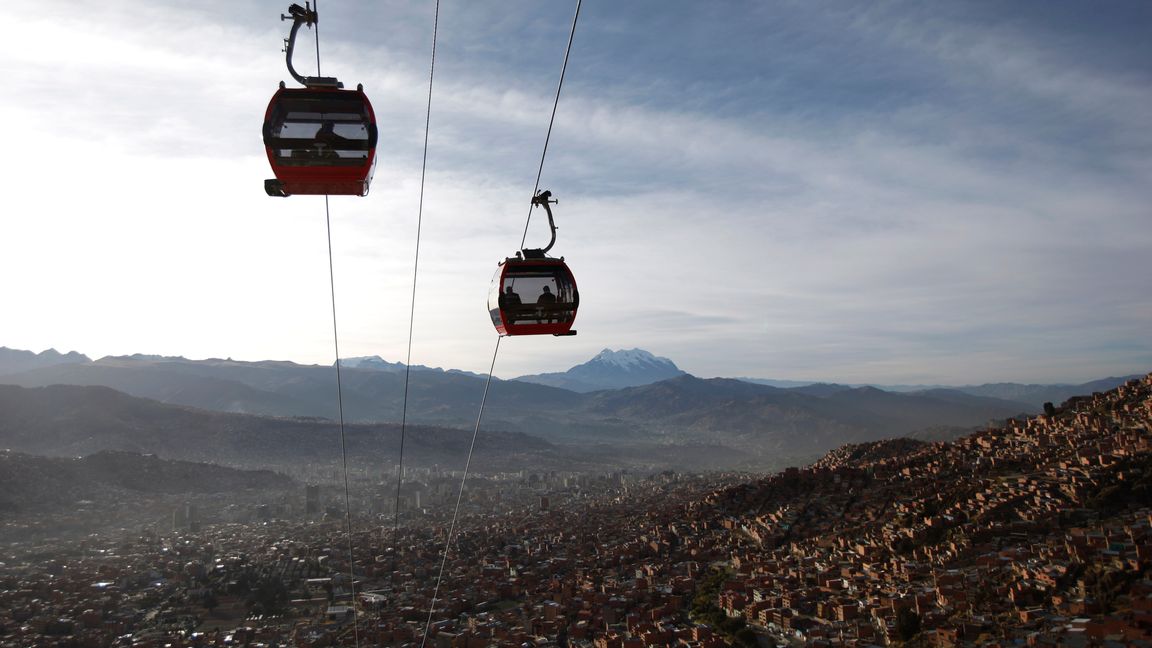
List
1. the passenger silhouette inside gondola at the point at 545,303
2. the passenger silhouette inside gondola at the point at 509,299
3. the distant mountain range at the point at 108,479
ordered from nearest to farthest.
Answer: the passenger silhouette inside gondola at the point at 509,299 < the passenger silhouette inside gondola at the point at 545,303 < the distant mountain range at the point at 108,479

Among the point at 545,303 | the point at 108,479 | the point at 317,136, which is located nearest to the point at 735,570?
the point at 545,303

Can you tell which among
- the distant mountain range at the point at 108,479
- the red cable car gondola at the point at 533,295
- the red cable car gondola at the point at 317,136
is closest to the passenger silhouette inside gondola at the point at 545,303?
the red cable car gondola at the point at 533,295

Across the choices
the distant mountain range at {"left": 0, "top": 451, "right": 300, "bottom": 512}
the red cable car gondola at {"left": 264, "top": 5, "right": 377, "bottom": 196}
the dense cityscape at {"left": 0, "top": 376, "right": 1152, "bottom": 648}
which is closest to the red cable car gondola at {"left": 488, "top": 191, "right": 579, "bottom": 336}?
the red cable car gondola at {"left": 264, "top": 5, "right": 377, "bottom": 196}

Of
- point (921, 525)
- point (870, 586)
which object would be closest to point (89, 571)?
point (870, 586)

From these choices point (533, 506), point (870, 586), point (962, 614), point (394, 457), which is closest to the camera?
point (962, 614)

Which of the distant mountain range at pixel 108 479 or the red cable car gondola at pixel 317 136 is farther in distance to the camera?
the distant mountain range at pixel 108 479

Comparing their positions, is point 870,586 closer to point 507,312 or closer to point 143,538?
point 507,312

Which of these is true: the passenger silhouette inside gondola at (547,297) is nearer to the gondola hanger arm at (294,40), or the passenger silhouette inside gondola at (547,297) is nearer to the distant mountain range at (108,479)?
the gondola hanger arm at (294,40)

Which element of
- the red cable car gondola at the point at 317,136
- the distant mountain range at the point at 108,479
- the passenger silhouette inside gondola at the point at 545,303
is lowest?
the distant mountain range at the point at 108,479
